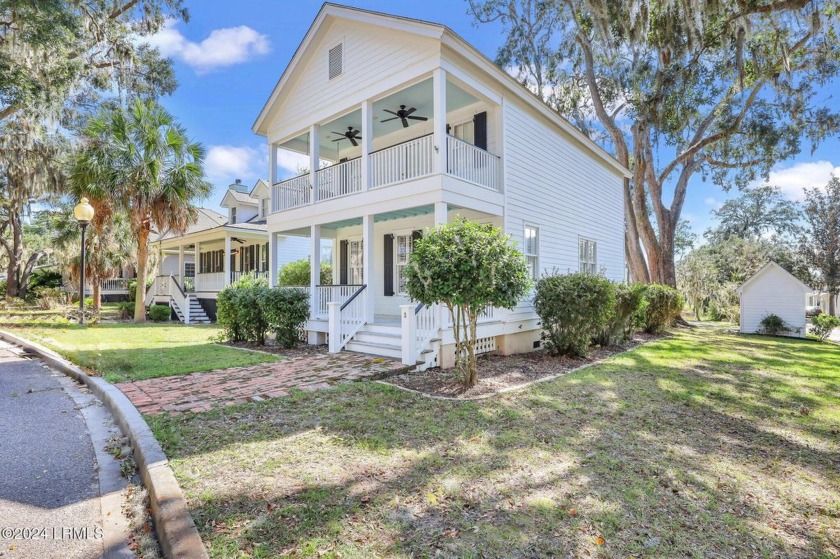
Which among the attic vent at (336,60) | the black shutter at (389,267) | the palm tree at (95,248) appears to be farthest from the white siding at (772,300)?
the palm tree at (95,248)

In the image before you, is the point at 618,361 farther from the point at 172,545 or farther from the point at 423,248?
the point at 172,545

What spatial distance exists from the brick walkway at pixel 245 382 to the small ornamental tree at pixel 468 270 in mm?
1851

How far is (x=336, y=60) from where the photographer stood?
10.9 metres

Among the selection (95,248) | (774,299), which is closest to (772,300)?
(774,299)

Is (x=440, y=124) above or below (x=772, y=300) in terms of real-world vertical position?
above

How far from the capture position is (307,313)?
10.2m

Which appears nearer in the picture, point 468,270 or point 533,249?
point 468,270

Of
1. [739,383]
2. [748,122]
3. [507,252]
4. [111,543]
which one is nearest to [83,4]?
[507,252]

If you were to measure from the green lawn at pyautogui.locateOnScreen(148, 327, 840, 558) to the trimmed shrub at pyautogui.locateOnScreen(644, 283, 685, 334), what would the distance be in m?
8.70

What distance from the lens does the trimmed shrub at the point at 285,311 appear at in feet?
32.3

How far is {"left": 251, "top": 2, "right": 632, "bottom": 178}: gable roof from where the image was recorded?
27.3 ft

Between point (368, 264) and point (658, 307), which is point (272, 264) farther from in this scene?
point (658, 307)

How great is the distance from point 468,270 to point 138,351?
798 centimetres

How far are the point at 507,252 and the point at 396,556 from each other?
461 cm
